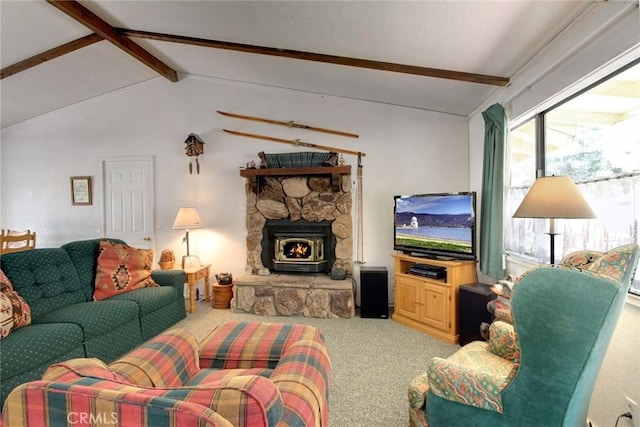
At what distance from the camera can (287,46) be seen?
2.90m

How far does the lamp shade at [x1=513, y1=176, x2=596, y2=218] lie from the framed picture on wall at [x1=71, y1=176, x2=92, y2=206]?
18.7 ft

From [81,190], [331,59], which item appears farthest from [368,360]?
[81,190]

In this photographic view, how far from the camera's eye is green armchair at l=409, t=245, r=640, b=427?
998 millimetres

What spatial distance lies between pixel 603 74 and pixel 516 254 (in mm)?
1570

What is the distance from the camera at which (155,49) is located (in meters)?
3.81

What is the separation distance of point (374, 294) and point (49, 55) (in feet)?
15.6

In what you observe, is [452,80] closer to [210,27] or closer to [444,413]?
[210,27]

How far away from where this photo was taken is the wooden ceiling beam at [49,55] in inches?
136

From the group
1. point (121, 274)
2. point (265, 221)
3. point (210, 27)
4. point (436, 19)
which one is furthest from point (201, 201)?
point (436, 19)

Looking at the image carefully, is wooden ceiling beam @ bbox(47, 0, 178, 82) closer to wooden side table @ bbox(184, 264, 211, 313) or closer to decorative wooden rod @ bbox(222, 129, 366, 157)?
decorative wooden rod @ bbox(222, 129, 366, 157)

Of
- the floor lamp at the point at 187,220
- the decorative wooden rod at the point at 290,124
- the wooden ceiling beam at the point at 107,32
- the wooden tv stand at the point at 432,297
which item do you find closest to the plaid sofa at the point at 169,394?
the wooden tv stand at the point at 432,297

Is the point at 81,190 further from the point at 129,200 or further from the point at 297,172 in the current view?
the point at 297,172

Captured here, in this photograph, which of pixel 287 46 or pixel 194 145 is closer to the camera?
pixel 287 46

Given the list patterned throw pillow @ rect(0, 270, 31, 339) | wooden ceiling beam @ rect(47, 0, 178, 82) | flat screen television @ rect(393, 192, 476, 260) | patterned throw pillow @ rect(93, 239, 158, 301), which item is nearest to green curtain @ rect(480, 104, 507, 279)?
flat screen television @ rect(393, 192, 476, 260)
